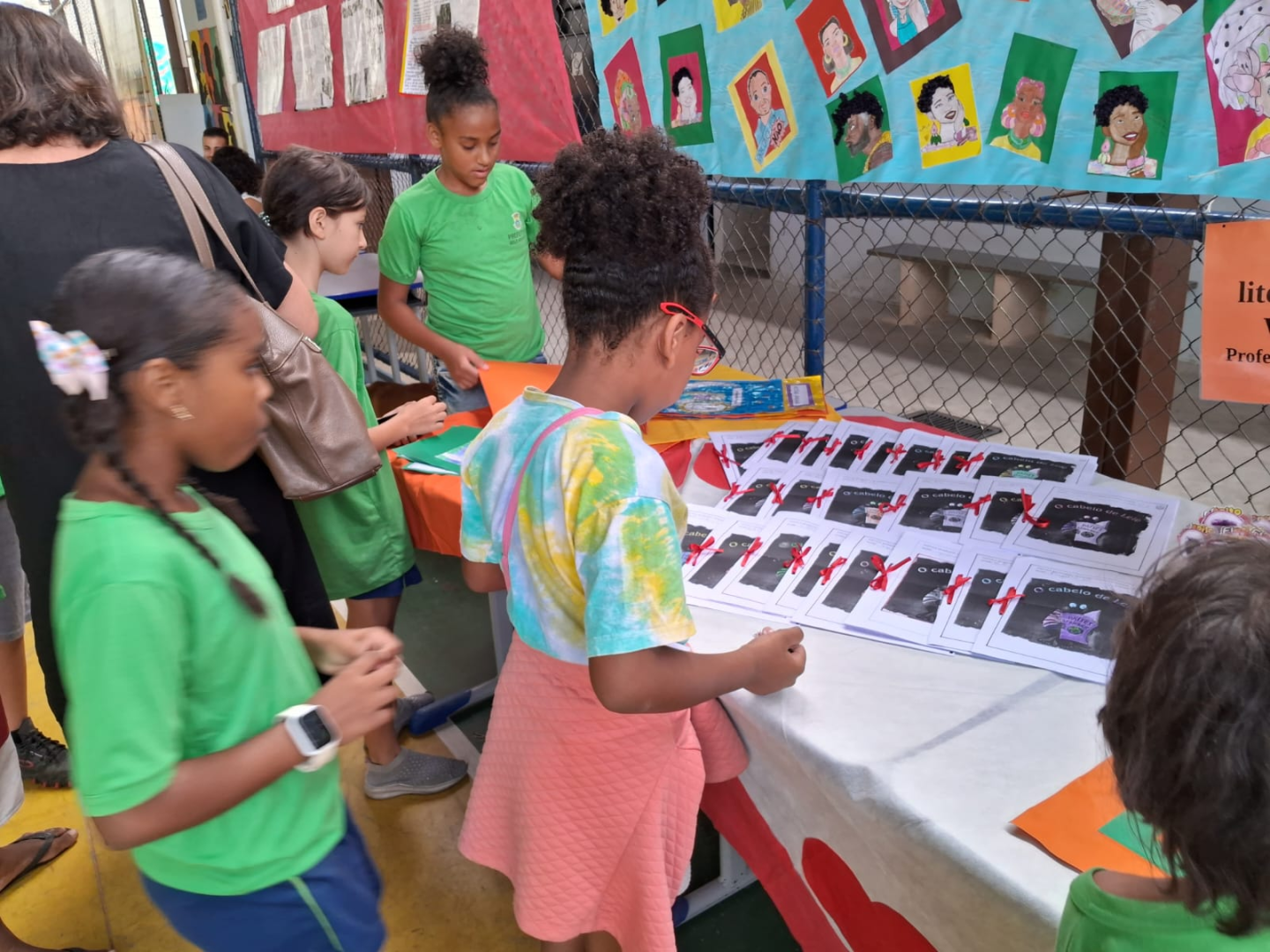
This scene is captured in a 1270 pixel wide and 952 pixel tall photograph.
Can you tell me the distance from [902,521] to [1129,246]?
72 cm

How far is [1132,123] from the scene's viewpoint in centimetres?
132

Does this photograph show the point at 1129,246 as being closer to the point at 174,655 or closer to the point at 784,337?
the point at 174,655

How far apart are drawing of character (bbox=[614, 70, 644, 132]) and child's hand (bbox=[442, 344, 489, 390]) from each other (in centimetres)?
72

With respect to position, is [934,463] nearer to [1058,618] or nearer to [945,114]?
[1058,618]

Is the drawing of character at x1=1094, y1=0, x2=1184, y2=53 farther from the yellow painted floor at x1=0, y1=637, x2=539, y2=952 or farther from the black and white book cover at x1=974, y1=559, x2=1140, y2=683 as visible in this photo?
the yellow painted floor at x1=0, y1=637, x2=539, y2=952

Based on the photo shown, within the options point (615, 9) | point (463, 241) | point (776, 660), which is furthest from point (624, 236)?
point (615, 9)

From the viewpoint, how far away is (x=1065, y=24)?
4.48 ft

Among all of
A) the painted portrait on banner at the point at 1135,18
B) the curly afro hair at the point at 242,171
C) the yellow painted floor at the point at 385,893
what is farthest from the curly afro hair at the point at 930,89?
the curly afro hair at the point at 242,171

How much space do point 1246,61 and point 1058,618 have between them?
2.53 ft

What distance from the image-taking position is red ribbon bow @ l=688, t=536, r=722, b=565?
4.31 ft

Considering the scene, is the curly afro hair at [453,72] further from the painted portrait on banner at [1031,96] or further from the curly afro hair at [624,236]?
the curly afro hair at [624,236]

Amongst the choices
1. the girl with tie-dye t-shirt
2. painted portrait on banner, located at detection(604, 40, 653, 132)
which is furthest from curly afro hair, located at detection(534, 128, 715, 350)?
painted portrait on banner, located at detection(604, 40, 653, 132)

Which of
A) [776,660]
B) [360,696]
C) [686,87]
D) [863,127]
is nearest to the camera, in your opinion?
[360,696]

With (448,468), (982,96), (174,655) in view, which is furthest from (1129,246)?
(174,655)
